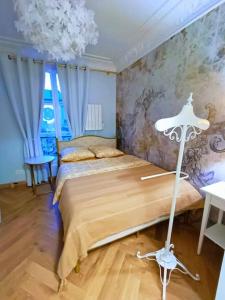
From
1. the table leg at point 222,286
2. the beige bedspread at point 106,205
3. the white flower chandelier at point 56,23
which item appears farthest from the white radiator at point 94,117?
the table leg at point 222,286

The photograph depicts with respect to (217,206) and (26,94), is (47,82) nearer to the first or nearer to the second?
(26,94)

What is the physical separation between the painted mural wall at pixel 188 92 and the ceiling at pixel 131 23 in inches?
4.6

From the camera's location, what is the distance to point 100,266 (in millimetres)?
1454

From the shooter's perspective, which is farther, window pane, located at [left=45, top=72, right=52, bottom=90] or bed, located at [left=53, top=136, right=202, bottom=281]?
window pane, located at [left=45, top=72, right=52, bottom=90]

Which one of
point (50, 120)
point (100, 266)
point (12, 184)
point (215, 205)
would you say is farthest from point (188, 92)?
point (12, 184)

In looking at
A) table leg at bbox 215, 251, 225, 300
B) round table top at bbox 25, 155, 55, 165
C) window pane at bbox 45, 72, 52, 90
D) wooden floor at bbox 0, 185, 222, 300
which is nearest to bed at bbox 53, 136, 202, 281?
wooden floor at bbox 0, 185, 222, 300

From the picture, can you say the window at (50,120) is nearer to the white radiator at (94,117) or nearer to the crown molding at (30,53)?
the crown molding at (30,53)

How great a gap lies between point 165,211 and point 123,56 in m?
2.86

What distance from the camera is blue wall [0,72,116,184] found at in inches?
108

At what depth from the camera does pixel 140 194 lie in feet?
5.18

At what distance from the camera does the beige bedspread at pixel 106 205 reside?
123 centimetres

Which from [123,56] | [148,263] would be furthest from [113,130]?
[148,263]

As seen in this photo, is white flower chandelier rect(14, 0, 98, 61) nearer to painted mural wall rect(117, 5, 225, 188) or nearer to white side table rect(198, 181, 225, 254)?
painted mural wall rect(117, 5, 225, 188)

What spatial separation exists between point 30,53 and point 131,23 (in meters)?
1.76
